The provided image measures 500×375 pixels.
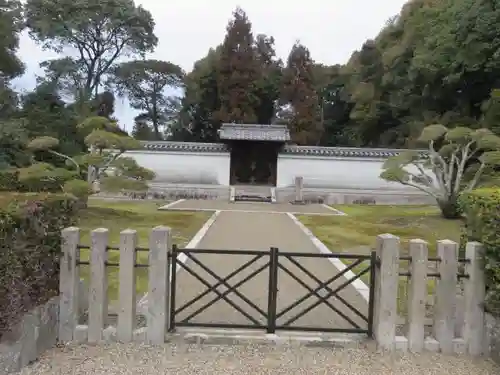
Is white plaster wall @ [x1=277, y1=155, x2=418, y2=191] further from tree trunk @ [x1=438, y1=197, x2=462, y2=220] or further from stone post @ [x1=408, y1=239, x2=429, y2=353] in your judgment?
stone post @ [x1=408, y1=239, x2=429, y2=353]

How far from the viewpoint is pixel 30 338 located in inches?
142

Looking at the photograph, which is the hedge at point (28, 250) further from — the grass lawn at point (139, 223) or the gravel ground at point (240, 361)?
the grass lawn at point (139, 223)

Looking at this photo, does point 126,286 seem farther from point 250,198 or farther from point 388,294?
point 250,198

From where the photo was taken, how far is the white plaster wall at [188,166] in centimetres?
2638

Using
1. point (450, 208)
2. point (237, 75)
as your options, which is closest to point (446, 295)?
point (450, 208)

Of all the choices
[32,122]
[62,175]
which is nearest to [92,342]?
[62,175]

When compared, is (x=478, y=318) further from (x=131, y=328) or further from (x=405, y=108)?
(x=405, y=108)

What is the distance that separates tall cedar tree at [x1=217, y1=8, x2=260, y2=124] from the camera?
104ft

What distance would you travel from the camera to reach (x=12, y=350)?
3.38 m

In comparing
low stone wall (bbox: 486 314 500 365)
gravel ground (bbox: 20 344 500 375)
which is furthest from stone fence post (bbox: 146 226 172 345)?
low stone wall (bbox: 486 314 500 365)

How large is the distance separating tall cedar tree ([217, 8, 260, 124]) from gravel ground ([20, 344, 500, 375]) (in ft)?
92.7

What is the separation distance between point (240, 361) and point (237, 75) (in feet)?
95.9

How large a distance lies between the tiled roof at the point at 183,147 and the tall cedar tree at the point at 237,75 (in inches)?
201

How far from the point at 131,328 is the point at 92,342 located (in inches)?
13.7
